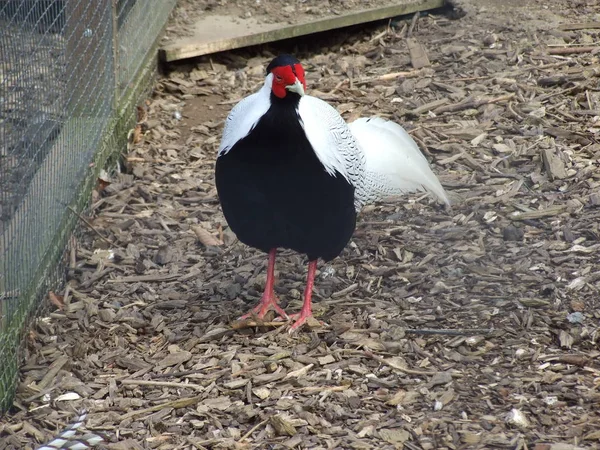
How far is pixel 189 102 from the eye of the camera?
609 centimetres

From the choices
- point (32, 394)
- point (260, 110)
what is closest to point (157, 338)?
point (32, 394)

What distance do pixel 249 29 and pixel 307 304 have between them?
9.68 ft

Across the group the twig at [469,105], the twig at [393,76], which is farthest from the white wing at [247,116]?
the twig at [393,76]

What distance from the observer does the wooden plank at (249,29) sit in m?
6.27

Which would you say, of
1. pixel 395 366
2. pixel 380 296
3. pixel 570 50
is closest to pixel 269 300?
pixel 380 296

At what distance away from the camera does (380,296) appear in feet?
13.7

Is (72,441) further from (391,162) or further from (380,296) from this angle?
(391,162)

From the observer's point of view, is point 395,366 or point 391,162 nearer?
point 395,366

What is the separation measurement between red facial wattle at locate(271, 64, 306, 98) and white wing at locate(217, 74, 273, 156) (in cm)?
3

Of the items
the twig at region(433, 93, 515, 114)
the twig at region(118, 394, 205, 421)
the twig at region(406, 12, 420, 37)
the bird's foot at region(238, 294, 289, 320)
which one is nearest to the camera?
the twig at region(118, 394, 205, 421)

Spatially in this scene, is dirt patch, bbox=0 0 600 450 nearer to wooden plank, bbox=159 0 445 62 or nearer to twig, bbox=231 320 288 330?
twig, bbox=231 320 288 330

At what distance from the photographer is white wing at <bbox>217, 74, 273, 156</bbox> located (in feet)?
12.0

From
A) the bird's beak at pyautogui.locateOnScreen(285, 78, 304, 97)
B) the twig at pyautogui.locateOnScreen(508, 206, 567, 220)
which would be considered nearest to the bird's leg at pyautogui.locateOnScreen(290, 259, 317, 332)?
the bird's beak at pyautogui.locateOnScreen(285, 78, 304, 97)

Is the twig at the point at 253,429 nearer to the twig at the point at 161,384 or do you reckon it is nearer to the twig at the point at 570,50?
the twig at the point at 161,384
